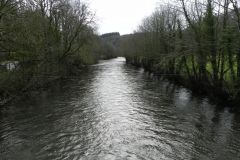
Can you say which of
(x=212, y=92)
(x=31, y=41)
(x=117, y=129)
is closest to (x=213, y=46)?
(x=212, y=92)

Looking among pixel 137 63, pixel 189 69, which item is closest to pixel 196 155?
pixel 189 69

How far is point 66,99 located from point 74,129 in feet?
25.2

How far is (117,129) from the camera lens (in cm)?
1255

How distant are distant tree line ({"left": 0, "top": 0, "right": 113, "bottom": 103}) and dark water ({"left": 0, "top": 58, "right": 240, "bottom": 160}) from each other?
261 cm

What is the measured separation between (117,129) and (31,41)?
12.2m

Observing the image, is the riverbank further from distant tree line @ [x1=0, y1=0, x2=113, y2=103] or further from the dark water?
distant tree line @ [x1=0, y1=0, x2=113, y2=103]

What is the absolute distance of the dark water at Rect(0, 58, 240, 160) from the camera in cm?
987

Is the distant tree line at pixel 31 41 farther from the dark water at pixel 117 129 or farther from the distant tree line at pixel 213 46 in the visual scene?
the distant tree line at pixel 213 46

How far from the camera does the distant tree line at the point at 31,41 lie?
1730 centimetres

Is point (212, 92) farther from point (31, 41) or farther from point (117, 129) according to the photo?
point (31, 41)

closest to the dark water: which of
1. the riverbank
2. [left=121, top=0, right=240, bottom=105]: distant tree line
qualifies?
the riverbank

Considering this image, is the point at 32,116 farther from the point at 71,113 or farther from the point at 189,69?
the point at 189,69

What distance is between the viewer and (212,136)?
38.3ft

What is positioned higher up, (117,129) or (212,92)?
(212,92)
